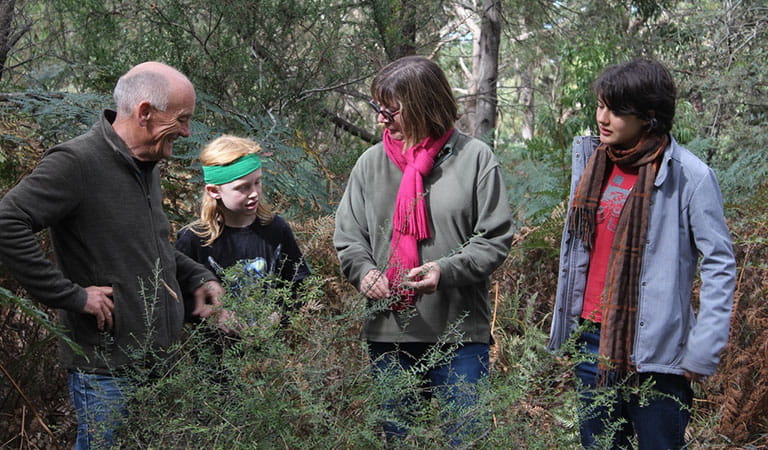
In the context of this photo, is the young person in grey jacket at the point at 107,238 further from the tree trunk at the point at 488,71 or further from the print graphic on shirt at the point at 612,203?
the tree trunk at the point at 488,71

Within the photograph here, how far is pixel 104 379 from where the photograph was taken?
2787 mm

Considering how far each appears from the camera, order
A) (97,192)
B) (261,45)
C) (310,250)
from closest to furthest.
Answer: (97,192), (310,250), (261,45)

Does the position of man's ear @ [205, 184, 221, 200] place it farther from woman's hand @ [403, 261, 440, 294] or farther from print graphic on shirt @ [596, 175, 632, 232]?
print graphic on shirt @ [596, 175, 632, 232]

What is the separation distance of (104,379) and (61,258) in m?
0.48

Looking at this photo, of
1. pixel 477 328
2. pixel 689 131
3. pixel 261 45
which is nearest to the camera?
pixel 477 328

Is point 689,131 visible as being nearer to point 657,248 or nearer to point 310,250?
point 310,250

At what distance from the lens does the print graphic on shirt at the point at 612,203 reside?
320cm

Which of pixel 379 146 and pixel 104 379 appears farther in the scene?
pixel 379 146

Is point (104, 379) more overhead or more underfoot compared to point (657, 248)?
more underfoot

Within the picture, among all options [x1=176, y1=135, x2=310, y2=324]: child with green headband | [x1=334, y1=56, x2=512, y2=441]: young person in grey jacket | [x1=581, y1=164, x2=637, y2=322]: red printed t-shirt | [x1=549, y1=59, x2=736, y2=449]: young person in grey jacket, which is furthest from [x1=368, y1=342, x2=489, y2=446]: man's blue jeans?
[x1=176, y1=135, x2=310, y2=324]: child with green headband

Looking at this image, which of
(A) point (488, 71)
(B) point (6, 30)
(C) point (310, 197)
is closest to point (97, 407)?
(C) point (310, 197)

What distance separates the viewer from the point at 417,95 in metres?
3.23

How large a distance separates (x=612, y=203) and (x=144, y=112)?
1.94 m

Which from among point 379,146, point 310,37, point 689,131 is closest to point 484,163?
point 379,146
